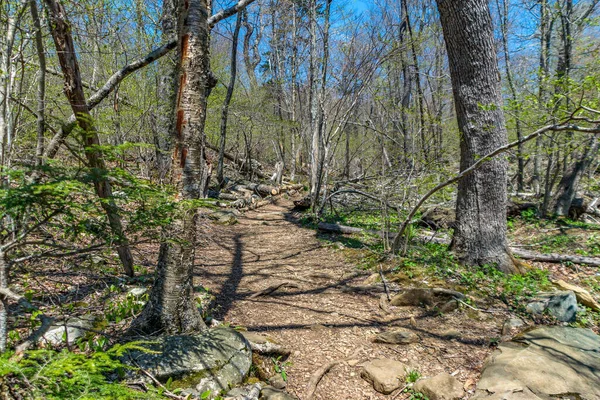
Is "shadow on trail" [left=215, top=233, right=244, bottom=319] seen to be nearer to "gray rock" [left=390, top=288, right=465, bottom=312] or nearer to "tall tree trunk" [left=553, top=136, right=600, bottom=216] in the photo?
"gray rock" [left=390, top=288, right=465, bottom=312]

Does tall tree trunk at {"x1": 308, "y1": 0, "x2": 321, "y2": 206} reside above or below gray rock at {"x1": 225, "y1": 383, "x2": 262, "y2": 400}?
above

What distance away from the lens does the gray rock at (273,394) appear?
2.33 meters

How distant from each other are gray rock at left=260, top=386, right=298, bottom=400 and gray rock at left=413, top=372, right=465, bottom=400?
100cm

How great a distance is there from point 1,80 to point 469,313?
17.9ft

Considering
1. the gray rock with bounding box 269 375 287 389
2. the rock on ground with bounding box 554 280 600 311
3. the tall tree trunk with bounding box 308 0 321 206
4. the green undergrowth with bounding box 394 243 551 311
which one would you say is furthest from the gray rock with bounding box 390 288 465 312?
the tall tree trunk with bounding box 308 0 321 206

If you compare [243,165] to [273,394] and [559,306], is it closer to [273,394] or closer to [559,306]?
[559,306]

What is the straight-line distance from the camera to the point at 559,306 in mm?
3461

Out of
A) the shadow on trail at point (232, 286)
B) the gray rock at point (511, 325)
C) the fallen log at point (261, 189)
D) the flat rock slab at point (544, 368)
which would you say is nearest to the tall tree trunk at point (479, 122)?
the gray rock at point (511, 325)

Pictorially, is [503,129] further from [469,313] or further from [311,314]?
[311,314]

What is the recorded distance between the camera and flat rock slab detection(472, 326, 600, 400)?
2225 millimetres

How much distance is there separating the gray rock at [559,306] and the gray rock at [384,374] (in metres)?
1.89

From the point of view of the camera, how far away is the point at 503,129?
4406 millimetres

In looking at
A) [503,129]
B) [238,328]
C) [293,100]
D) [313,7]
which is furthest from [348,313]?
[293,100]

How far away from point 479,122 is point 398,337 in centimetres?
310
